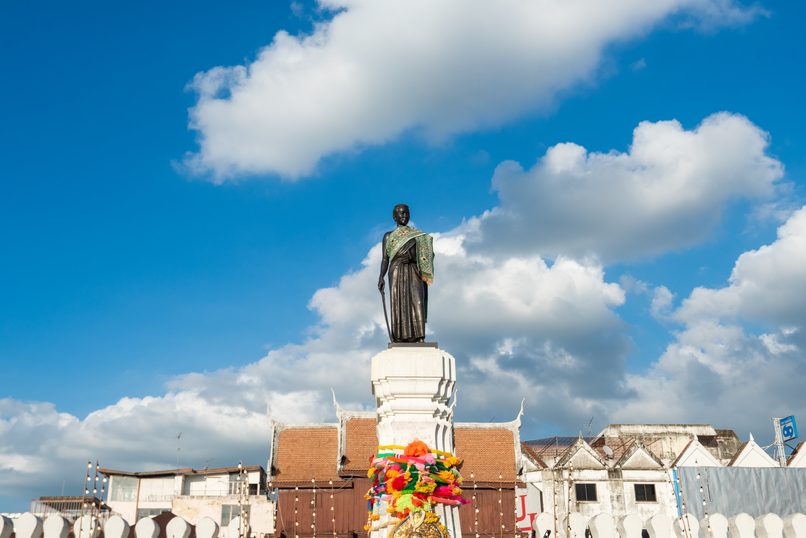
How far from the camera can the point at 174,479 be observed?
1419 inches

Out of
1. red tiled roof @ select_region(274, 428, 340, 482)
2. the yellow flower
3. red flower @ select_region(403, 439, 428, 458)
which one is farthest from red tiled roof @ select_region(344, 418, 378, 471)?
the yellow flower

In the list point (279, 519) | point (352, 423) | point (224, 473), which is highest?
point (352, 423)

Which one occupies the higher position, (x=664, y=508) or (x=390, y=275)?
(x=390, y=275)

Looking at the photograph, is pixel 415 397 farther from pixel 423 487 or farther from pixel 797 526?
pixel 797 526

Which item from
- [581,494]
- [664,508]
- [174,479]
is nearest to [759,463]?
[664,508]

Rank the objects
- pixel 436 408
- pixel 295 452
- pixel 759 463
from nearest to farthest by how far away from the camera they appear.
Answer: pixel 436 408, pixel 295 452, pixel 759 463

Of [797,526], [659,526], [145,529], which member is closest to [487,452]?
[797,526]

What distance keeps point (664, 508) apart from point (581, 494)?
4.49 metres

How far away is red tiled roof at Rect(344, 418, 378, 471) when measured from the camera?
31344mm

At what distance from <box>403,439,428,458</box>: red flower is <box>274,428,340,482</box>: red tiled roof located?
2589 centimetres

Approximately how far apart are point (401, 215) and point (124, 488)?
34769 mm

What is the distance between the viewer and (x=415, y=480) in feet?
21.7

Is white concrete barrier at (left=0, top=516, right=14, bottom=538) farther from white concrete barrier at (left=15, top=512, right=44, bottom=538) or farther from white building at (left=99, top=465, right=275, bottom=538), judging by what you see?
white building at (left=99, top=465, right=275, bottom=538)

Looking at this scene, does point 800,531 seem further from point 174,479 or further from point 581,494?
point 174,479
